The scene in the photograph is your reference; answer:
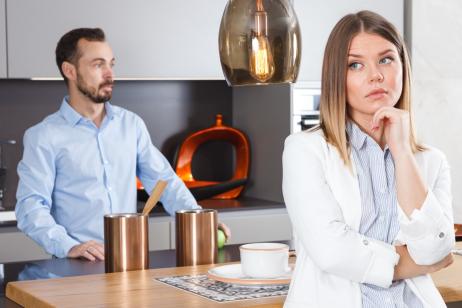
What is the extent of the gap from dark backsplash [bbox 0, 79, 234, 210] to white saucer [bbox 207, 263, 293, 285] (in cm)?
227

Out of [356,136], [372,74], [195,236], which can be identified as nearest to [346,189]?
[356,136]

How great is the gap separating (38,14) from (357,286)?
2.56 metres

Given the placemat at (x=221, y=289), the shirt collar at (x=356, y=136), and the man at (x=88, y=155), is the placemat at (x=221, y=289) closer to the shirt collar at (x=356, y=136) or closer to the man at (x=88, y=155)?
the shirt collar at (x=356, y=136)

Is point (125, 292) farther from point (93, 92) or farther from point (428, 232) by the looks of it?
point (93, 92)

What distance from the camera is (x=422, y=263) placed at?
1.94 metres

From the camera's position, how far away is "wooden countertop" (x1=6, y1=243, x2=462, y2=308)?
79.2 inches

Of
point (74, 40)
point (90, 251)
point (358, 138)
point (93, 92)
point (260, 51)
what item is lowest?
point (90, 251)

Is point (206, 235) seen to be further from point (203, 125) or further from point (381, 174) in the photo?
point (203, 125)

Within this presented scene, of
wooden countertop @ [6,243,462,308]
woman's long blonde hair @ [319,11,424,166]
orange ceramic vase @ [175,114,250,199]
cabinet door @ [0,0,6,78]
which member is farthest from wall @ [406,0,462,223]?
woman's long blonde hair @ [319,11,424,166]

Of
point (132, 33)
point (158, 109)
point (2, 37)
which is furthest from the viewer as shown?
point (158, 109)

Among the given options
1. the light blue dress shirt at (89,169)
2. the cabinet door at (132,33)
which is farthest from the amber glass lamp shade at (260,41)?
the cabinet door at (132,33)

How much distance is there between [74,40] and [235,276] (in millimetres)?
1757

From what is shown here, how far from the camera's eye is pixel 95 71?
12.0 feet

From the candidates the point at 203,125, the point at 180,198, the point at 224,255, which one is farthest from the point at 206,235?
the point at 203,125
